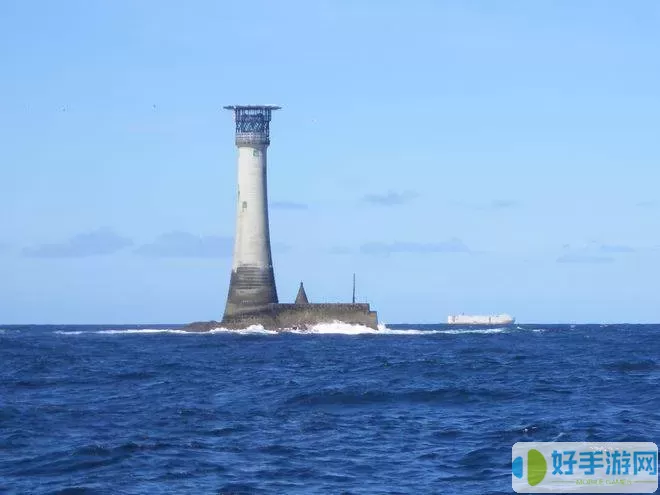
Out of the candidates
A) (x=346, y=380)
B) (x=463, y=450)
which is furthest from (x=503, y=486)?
(x=346, y=380)

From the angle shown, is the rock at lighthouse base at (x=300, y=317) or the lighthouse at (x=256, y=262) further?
the rock at lighthouse base at (x=300, y=317)

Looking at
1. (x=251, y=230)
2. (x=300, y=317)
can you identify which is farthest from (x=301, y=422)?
(x=300, y=317)

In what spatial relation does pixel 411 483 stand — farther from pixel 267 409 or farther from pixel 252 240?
pixel 252 240

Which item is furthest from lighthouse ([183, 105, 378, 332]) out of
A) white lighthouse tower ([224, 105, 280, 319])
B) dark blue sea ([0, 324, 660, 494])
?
dark blue sea ([0, 324, 660, 494])

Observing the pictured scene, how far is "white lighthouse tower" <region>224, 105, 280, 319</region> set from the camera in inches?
4424

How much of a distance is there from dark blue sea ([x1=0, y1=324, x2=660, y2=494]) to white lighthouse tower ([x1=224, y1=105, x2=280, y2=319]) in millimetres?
52872

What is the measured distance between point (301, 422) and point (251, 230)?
79.6 meters

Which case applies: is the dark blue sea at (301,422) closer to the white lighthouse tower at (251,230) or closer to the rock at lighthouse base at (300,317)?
the white lighthouse tower at (251,230)

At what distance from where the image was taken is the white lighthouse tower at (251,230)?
112375 millimetres

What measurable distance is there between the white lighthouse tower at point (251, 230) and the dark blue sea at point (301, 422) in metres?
52.9

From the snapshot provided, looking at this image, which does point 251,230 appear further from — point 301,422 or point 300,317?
point 301,422

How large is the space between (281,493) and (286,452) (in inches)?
191

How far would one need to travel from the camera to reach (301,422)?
1308 inches

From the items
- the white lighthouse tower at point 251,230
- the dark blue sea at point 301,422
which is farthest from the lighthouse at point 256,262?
the dark blue sea at point 301,422
